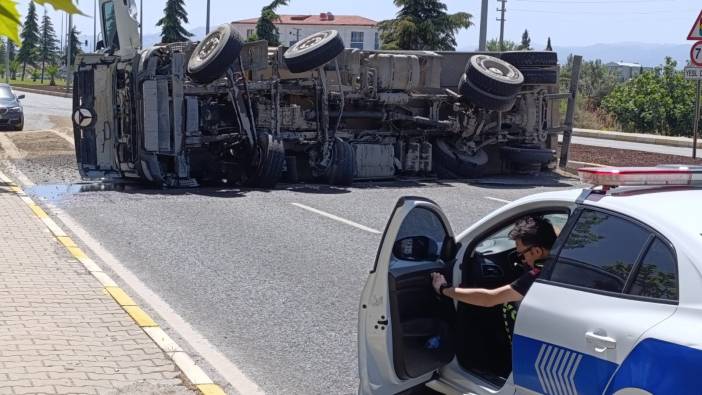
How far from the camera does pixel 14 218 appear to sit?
38.0ft

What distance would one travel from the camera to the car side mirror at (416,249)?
15.1ft

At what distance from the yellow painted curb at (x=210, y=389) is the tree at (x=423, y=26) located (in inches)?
1430

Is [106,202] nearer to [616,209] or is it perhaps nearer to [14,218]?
[14,218]

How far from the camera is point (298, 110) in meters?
15.6

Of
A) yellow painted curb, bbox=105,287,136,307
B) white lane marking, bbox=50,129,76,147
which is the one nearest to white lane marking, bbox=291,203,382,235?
yellow painted curb, bbox=105,287,136,307

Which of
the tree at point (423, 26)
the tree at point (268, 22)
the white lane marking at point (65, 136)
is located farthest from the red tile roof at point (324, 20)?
the white lane marking at point (65, 136)

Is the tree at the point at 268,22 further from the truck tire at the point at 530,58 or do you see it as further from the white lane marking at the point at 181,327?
the white lane marking at the point at 181,327

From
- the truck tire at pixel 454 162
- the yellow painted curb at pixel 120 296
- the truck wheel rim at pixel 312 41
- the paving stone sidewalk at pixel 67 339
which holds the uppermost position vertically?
the truck wheel rim at pixel 312 41

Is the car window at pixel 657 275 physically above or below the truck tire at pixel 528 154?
above

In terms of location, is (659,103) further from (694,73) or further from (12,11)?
(12,11)

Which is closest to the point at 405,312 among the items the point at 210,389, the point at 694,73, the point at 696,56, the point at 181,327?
the point at 210,389

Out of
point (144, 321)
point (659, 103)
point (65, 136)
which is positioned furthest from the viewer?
point (659, 103)

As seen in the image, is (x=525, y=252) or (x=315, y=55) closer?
(x=525, y=252)

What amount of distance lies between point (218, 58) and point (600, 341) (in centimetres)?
1136
